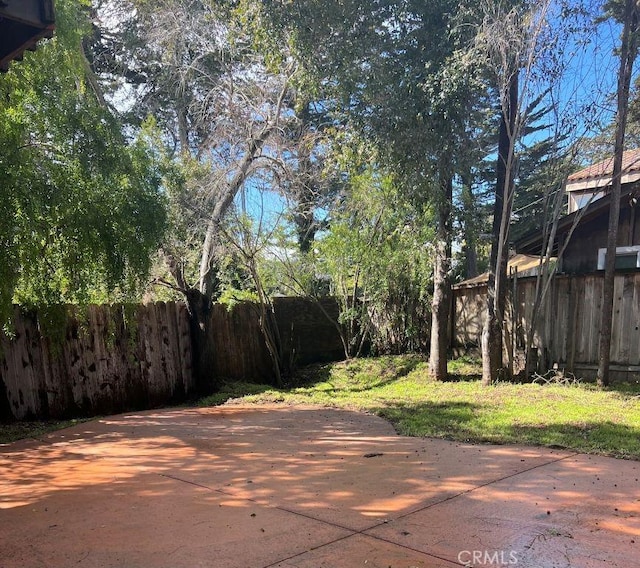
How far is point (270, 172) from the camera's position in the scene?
11797 millimetres

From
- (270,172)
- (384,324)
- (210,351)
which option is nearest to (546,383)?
(384,324)

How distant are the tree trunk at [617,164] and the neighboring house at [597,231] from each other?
1093 millimetres

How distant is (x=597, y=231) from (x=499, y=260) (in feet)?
12.2

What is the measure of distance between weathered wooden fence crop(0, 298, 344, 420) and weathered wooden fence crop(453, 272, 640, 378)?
5405 millimetres

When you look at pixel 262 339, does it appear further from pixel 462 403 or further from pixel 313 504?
pixel 313 504

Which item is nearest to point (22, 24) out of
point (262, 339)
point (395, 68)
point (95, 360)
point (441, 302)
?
point (95, 360)

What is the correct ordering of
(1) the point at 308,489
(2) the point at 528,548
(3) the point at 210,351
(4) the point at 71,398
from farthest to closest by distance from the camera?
(3) the point at 210,351 → (4) the point at 71,398 → (1) the point at 308,489 → (2) the point at 528,548

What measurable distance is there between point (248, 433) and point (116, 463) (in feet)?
→ 5.90

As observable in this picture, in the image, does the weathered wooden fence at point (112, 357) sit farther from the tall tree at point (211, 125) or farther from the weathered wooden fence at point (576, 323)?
the weathered wooden fence at point (576, 323)

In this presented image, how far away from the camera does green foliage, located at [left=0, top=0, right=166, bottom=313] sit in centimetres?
574

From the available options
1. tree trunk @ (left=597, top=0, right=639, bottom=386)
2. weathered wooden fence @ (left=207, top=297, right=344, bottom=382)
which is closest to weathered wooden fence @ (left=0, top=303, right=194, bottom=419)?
weathered wooden fence @ (left=207, top=297, right=344, bottom=382)

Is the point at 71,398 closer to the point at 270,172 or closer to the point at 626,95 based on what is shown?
the point at 270,172

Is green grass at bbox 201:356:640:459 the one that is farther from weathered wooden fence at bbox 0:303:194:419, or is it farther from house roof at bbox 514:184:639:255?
house roof at bbox 514:184:639:255

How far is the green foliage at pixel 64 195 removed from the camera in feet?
18.8
